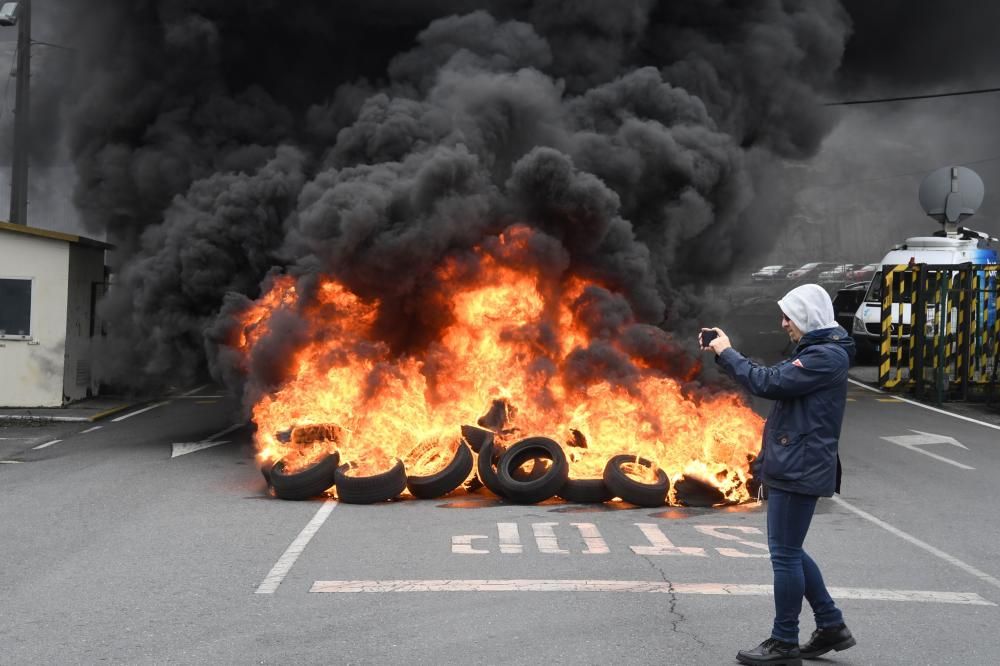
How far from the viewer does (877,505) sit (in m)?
10.5

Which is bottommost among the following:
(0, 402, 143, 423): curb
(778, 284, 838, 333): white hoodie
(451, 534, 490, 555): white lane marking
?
(0, 402, 143, 423): curb

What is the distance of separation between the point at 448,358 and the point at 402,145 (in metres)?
3.46

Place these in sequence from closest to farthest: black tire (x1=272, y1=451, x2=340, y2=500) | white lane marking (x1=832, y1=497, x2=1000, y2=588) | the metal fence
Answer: white lane marking (x1=832, y1=497, x2=1000, y2=588) → black tire (x1=272, y1=451, x2=340, y2=500) → the metal fence

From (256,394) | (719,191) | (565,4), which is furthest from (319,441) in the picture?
(565,4)

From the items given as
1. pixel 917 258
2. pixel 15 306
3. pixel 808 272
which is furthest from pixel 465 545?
pixel 808 272

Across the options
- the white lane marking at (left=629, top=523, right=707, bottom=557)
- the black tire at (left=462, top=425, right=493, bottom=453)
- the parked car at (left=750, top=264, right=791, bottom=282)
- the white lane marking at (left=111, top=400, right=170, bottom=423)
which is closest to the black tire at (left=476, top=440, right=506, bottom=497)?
the black tire at (left=462, top=425, right=493, bottom=453)

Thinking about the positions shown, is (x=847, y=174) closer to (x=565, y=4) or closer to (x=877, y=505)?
(x=565, y=4)

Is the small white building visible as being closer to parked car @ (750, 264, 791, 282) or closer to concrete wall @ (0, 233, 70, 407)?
concrete wall @ (0, 233, 70, 407)

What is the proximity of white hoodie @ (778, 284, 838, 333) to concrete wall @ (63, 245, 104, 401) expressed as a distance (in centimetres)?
1614

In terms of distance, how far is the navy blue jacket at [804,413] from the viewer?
17.4 ft

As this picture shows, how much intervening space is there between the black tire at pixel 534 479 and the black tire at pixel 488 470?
0.23 feet

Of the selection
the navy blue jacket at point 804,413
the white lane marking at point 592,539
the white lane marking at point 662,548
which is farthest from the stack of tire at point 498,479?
the navy blue jacket at point 804,413

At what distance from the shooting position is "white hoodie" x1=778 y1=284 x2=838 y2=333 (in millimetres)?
5559

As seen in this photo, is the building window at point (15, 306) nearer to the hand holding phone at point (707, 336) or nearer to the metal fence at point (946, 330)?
the hand holding phone at point (707, 336)
